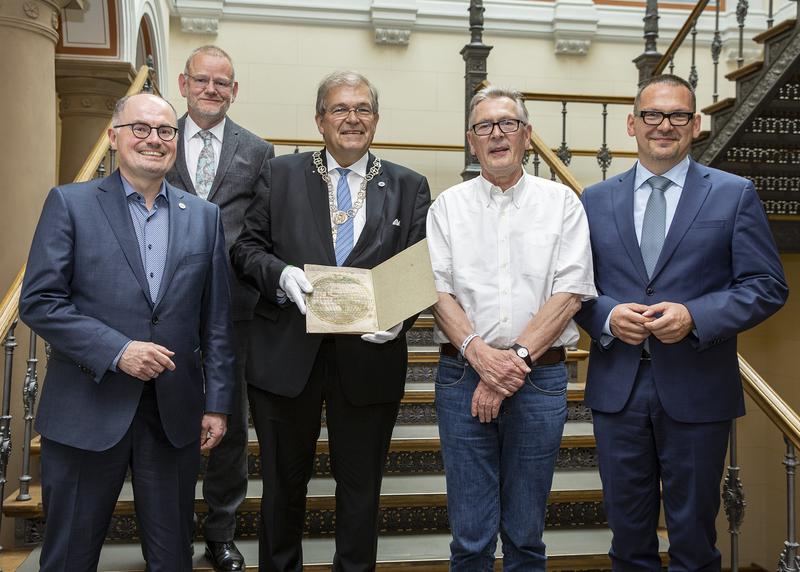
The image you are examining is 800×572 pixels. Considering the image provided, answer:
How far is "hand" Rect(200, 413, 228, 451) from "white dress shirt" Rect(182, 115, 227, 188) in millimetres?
883

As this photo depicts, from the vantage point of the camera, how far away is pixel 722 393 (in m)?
2.15

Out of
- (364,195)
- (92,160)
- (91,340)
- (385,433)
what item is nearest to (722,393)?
(385,433)

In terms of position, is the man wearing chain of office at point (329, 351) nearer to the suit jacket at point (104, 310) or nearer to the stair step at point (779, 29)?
the suit jacket at point (104, 310)

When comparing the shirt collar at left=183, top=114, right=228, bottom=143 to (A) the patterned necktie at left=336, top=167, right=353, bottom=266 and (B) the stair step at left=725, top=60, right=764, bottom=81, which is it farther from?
(B) the stair step at left=725, top=60, right=764, bottom=81

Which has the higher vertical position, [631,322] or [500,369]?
[631,322]

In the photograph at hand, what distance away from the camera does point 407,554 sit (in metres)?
3.13

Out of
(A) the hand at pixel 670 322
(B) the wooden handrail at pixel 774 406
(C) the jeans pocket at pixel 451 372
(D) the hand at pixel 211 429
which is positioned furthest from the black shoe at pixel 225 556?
(B) the wooden handrail at pixel 774 406

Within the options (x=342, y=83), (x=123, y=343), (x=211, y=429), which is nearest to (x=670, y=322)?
(x=342, y=83)

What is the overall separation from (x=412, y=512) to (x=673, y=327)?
1681 millimetres

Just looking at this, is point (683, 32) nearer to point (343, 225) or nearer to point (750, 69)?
point (750, 69)

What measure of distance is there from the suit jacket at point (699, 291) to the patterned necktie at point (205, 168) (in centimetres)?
127

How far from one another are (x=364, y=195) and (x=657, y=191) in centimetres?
81

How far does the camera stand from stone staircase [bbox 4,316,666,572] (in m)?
3.07

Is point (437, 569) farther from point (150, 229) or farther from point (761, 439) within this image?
point (761, 439)
